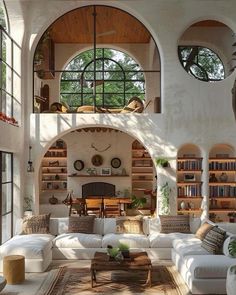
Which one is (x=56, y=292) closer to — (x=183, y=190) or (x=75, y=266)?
(x=75, y=266)

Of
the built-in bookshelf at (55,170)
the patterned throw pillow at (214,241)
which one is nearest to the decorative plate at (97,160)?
the built-in bookshelf at (55,170)

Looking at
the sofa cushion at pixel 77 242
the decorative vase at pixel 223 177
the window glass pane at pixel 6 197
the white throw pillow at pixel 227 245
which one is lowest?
the sofa cushion at pixel 77 242

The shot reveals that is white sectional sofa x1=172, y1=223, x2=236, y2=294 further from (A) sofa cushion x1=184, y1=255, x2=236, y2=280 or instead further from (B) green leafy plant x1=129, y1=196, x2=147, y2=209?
(B) green leafy plant x1=129, y1=196, x2=147, y2=209

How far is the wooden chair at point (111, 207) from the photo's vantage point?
46.9 ft

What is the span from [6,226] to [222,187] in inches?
216

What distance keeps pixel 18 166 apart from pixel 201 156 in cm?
454

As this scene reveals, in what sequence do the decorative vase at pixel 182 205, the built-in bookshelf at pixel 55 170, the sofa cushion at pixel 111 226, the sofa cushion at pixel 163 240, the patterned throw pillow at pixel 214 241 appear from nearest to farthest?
the patterned throw pillow at pixel 214 241 → the sofa cushion at pixel 163 240 → the sofa cushion at pixel 111 226 → the decorative vase at pixel 182 205 → the built-in bookshelf at pixel 55 170

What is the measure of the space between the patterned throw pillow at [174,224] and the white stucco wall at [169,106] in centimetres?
177

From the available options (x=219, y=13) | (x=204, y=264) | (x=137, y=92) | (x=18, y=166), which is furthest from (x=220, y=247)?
(x=137, y=92)

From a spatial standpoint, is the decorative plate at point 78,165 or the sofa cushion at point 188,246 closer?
the sofa cushion at point 188,246

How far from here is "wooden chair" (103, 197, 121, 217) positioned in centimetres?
1430

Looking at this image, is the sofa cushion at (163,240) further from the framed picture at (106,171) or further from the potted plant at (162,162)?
the framed picture at (106,171)

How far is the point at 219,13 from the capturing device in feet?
39.7

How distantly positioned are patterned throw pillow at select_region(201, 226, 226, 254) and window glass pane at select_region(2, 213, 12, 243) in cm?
456
